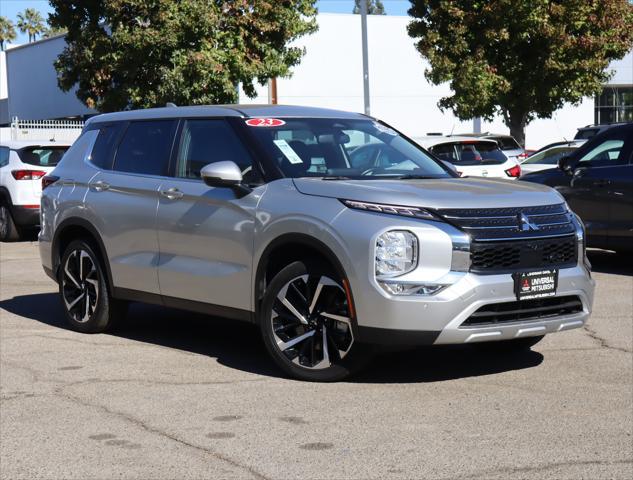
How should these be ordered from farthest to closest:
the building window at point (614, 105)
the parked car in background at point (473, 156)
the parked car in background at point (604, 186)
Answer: the building window at point (614, 105) → the parked car in background at point (473, 156) → the parked car in background at point (604, 186)

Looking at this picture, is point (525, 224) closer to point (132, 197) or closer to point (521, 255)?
point (521, 255)

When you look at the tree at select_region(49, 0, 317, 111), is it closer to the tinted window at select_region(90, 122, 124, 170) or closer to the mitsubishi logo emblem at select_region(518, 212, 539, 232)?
the tinted window at select_region(90, 122, 124, 170)

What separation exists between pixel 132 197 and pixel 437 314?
288cm

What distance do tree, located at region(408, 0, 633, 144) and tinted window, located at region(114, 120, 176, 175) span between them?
76.8ft

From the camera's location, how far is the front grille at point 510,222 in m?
6.24

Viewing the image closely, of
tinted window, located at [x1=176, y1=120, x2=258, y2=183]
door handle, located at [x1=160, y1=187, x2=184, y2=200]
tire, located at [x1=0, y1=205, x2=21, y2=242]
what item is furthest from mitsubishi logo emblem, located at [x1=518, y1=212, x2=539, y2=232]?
tire, located at [x1=0, y1=205, x2=21, y2=242]

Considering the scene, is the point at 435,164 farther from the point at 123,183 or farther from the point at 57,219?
the point at 57,219

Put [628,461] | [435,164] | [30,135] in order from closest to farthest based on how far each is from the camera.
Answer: [628,461] < [435,164] < [30,135]

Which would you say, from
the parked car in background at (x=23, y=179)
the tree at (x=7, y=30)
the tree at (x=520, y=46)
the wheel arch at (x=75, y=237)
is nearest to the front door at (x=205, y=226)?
the wheel arch at (x=75, y=237)

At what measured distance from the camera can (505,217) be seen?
6.41m

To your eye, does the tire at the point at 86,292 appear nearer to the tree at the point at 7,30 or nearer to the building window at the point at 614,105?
the building window at the point at 614,105

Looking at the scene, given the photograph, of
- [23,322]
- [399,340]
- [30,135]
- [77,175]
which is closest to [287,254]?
[399,340]

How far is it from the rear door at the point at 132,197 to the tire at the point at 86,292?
262mm

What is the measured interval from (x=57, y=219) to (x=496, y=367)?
387 centimetres
